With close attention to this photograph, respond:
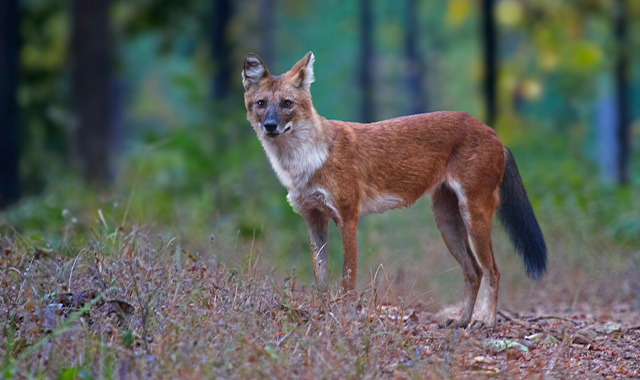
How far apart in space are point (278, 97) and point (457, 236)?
164cm

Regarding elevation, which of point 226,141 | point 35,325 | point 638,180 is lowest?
point 638,180

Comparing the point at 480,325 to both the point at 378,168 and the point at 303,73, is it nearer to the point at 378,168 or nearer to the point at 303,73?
the point at 378,168

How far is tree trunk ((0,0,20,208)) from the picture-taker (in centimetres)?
1116

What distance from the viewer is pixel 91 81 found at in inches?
502

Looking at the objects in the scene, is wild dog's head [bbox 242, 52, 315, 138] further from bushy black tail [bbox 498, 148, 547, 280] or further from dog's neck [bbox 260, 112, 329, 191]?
bushy black tail [bbox 498, 148, 547, 280]

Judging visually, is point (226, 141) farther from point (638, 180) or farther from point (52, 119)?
point (638, 180)

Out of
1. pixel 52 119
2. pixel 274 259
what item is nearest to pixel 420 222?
pixel 274 259

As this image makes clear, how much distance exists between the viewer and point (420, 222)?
8867mm

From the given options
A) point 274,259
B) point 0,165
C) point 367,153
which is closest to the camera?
point 367,153

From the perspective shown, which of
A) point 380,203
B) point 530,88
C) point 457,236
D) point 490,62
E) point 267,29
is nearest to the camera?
point 380,203

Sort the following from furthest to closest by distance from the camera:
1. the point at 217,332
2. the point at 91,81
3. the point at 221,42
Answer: the point at 221,42, the point at 91,81, the point at 217,332

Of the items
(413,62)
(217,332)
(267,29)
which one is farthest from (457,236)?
(413,62)

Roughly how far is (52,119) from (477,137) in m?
10.7

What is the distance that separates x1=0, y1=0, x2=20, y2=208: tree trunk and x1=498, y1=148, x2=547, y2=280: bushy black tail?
803cm
